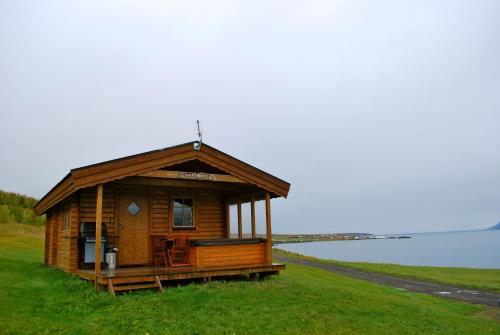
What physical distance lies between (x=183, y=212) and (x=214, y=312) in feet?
20.2

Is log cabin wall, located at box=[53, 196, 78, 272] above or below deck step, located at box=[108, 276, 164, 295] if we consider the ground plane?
above

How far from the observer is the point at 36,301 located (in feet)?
29.8

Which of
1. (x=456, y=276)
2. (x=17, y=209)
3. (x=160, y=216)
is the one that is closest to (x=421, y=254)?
(x=456, y=276)

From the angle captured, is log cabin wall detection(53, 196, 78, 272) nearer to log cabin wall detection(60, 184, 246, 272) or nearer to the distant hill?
log cabin wall detection(60, 184, 246, 272)

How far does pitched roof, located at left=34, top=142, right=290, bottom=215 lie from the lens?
10367 millimetres

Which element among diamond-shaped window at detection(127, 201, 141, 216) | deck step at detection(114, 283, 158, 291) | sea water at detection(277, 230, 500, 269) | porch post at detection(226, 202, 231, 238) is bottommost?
sea water at detection(277, 230, 500, 269)

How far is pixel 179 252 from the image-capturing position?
40.2 feet

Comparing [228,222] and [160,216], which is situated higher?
[160,216]

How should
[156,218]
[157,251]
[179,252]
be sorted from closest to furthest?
[179,252]
[157,251]
[156,218]

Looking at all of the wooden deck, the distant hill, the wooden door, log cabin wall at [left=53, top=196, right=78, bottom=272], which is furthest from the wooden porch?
the distant hill

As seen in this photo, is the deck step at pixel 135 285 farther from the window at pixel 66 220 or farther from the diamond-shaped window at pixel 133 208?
the window at pixel 66 220

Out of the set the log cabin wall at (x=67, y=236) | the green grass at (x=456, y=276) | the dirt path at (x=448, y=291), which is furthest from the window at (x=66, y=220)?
the green grass at (x=456, y=276)

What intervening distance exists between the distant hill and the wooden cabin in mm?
18821

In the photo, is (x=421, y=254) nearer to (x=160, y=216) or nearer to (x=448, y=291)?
(x=448, y=291)
